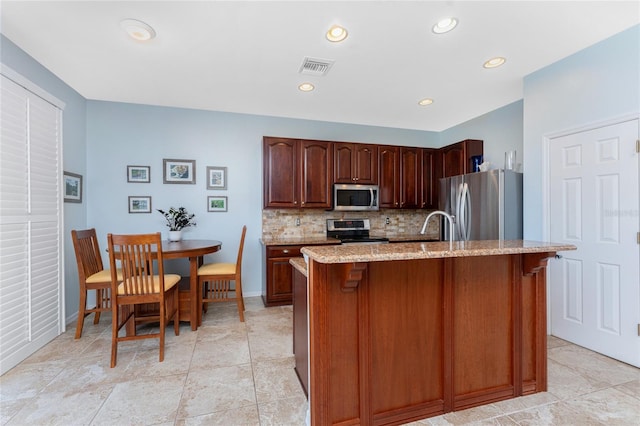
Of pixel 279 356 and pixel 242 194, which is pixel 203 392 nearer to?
pixel 279 356

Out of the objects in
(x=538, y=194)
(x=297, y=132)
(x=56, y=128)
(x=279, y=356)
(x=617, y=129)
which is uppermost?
(x=297, y=132)

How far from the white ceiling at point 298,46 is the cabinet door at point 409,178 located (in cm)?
97

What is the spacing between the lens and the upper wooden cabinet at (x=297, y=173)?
3951 mm

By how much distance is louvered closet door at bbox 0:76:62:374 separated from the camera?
226 cm

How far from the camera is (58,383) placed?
2.08m

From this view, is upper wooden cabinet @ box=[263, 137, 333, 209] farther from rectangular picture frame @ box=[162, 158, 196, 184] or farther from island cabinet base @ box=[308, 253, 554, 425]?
island cabinet base @ box=[308, 253, 554, 425]

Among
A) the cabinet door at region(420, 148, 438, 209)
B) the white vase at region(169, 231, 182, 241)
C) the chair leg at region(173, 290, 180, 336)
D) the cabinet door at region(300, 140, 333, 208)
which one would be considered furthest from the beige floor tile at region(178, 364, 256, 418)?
the cabinet door at region(420, 148, 438, 209)

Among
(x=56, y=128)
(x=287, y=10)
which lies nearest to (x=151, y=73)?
(x=56, y=128)

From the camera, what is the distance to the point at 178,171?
394 cm

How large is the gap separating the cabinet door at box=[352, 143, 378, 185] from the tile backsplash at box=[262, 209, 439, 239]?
608 millimetres

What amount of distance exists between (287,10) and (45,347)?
11.4 ft

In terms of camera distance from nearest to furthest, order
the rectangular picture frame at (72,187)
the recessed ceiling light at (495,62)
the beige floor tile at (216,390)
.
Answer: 1. the beige floor tile at (216,390)
2. the recessed ceiling light at (495,62)
3. the rectangular picture frame at (72,187)

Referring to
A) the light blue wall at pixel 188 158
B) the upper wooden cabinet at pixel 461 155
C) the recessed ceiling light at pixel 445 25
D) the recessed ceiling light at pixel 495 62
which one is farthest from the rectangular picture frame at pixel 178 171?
Answer: the upper wooden cabinet at pixel 461 155

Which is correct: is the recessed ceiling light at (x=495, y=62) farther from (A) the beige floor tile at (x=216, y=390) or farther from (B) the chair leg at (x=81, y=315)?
(B) the chair leg at (x=81, y=315)
